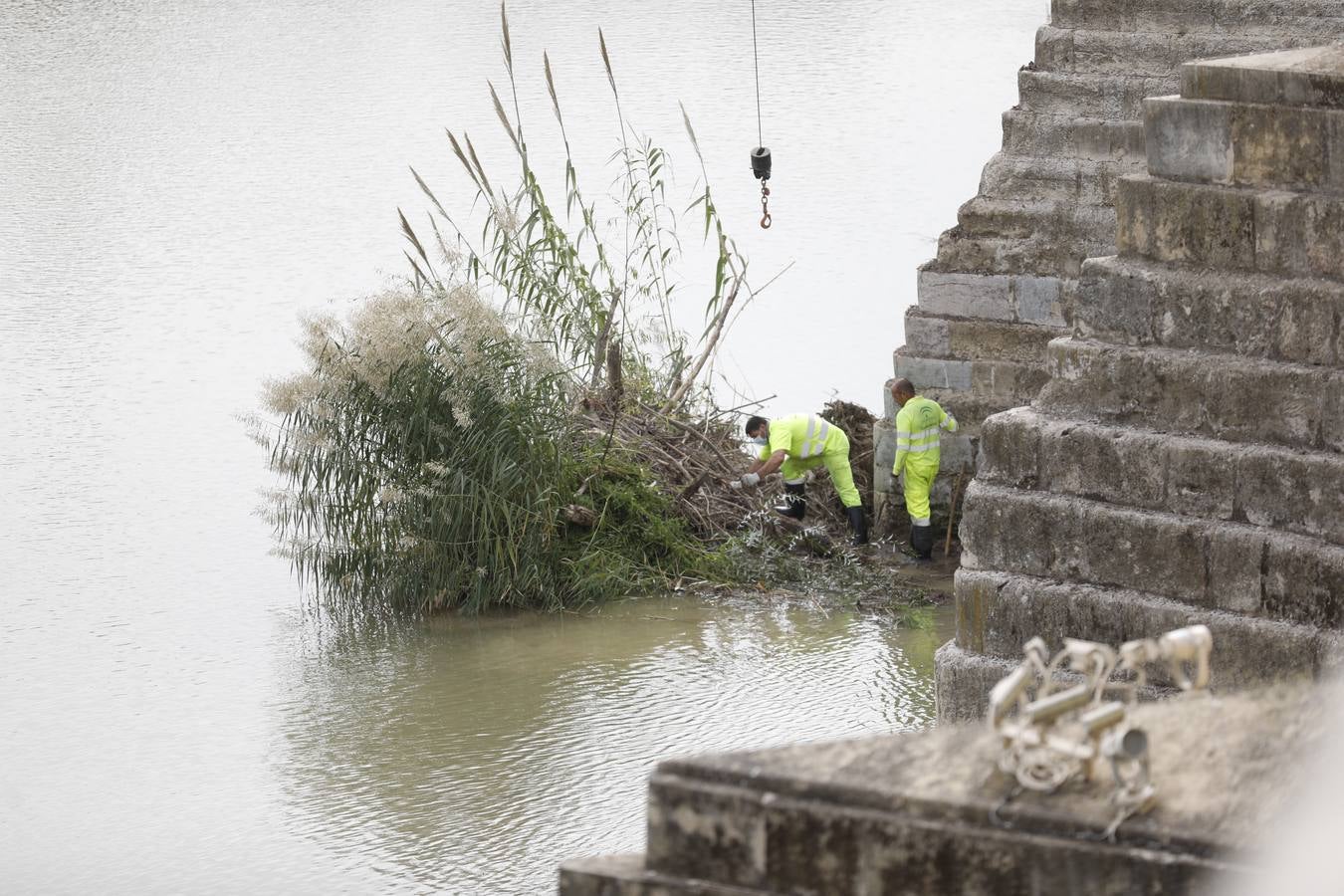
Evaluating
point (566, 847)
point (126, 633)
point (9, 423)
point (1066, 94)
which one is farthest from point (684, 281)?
point (566, 847)

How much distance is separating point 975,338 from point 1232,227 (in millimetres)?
5586

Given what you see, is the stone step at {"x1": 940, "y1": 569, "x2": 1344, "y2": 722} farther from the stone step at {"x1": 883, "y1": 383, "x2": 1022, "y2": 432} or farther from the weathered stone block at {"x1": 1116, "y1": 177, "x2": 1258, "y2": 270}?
the stone step at {"x1": 883, "y1": 383, "x2": 1022, "y2": 432}

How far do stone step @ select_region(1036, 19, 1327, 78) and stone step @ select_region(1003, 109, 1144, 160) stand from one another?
1.07ft

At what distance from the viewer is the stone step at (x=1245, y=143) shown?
6.59 m

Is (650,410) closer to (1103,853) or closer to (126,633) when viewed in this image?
(126,633)

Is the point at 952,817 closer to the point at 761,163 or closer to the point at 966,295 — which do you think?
the point at 966,295

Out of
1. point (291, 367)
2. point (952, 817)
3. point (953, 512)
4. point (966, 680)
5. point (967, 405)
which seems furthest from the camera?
point (291, 367)

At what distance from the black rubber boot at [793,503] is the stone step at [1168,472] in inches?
233

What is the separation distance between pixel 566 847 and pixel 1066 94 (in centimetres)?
625

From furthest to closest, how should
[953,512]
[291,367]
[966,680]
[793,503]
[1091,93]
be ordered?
[291,367] < [793,503] < [953,512] < [1091,93] < [966,680]

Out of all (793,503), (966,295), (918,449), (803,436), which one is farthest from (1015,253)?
(793,503)

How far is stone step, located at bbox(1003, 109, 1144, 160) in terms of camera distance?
11891 mm

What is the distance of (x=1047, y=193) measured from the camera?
12.1m

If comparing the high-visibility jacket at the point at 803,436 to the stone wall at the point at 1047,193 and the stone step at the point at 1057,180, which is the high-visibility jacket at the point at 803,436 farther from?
the stone step at the point at 1057,180
